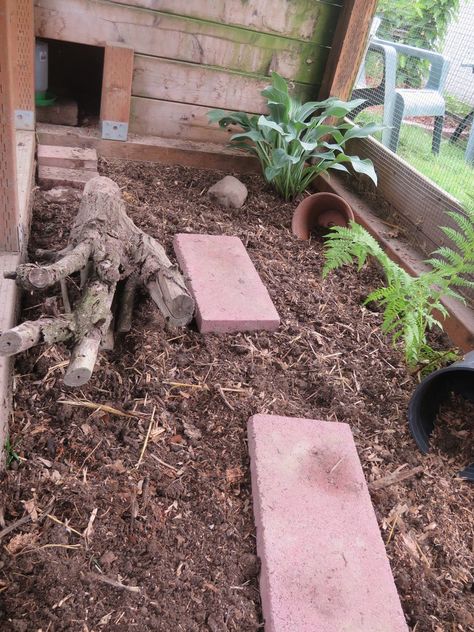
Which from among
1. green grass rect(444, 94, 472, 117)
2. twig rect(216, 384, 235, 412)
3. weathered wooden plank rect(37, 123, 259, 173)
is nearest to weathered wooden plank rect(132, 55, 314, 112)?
weathered wooden plank rect(37, 123, 259, 173)

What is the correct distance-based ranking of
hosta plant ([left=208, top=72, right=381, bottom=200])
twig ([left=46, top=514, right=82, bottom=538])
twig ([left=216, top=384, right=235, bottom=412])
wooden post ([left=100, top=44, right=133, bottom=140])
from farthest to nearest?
wooden post ([left=100, top=44, right=133, bottom=140])
hosta plant ([left=208, top=72, right=381, bottom=200])
twig ([left=216, top=384, right=235, bottom=412])
twig ([left=46, top=514, right=82, bottom=538])

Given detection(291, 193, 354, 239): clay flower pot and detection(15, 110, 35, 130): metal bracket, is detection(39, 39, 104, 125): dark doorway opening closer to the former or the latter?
detection(15, 110, 35, 130): metal bracket

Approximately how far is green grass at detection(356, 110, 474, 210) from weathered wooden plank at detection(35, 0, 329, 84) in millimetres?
743

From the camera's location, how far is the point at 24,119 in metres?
2.84

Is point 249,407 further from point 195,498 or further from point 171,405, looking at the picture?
point 195,498

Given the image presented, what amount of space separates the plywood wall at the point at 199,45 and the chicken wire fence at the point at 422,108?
39 centimetres

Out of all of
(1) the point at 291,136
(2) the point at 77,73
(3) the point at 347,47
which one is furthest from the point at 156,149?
(3) the point at 347,47

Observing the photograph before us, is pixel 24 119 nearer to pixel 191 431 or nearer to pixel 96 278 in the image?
pixel 96 278

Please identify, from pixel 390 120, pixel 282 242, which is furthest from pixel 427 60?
pixel 282 242

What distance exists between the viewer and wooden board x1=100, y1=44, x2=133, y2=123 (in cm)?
288

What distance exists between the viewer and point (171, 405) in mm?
1658

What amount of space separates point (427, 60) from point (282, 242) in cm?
134

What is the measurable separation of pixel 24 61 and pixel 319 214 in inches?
68.7

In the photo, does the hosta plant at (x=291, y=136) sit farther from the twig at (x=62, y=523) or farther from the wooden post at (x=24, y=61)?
the twig at (x=62, y=523)
